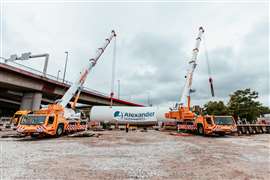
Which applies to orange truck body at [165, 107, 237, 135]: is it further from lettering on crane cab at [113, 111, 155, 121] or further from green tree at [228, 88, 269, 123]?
green tree at [228, 88, 269, 123]

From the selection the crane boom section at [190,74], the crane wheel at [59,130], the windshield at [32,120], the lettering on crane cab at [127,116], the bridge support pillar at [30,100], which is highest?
the crane boom section at [190,74]

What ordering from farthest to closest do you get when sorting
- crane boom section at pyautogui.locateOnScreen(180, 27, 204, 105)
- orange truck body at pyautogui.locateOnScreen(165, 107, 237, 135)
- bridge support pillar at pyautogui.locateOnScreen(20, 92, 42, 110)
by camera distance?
bridge support pillar at pyautogui.locateOnScreen(20, 92, 42, 110)
crane boom section at pyautogui.locateOnScreen(180, 27, 204, 105)
orange truck body at pyautogui.locateOnScreen(165, 107, 237, 135)

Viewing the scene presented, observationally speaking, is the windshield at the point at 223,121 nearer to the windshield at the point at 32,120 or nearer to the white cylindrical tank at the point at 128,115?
the white cylindrical tank at the point at 128,115

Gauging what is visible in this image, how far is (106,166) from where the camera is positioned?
218 inches

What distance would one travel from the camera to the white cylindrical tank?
24.6 m

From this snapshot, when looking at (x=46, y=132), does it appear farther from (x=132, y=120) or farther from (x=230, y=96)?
(x=230, y=96)

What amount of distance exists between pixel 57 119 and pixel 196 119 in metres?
12.4

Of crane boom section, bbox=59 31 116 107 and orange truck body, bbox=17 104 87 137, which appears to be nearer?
orange truck body, bbox=17 104 87 137

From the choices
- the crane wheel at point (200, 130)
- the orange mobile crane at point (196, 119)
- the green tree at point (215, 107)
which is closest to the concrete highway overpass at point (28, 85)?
the orange mobile crane at point (196, 119)

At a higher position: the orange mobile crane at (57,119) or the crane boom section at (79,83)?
the crane boom section at (79,83)

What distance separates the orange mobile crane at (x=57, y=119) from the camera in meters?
12.0

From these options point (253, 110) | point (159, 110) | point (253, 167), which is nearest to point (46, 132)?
point (253, 167)

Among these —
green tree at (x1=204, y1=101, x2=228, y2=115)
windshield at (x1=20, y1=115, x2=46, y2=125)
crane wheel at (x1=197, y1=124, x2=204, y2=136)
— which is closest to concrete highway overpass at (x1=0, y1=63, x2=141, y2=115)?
windshield at (x1=20, y1=115, x2=46, y2=125)

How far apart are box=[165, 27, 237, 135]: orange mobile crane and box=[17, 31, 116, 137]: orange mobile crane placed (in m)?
10.2
